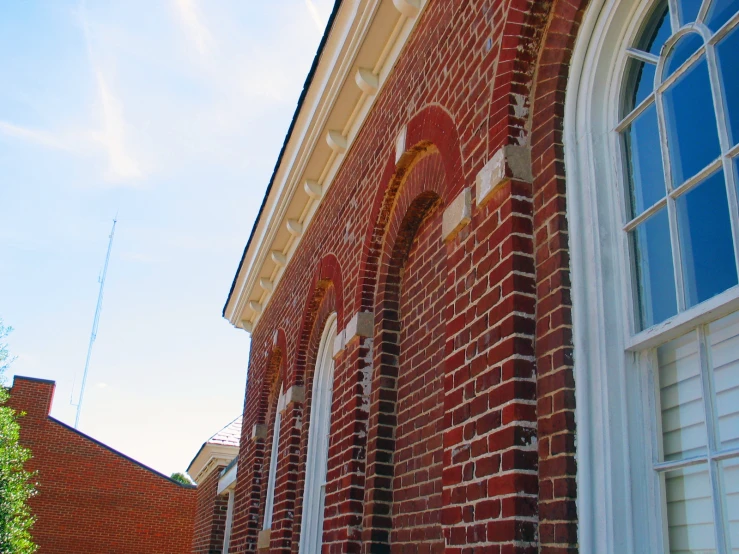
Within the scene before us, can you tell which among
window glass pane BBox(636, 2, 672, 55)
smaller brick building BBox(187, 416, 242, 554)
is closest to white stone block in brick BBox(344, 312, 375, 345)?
window glass pane BBox(636, 2, 672, 55)

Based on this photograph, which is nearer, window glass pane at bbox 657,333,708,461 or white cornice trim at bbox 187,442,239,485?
window glass pane at bbox 657,333,708,461

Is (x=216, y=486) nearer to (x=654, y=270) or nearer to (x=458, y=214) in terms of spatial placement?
(x=458, y=214)

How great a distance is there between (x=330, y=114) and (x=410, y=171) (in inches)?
79.6

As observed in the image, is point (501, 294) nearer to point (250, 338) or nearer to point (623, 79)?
point (623, 79)

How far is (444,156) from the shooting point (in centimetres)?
496

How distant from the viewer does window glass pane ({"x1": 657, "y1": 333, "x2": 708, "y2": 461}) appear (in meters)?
2.73

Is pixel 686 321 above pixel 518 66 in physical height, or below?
below

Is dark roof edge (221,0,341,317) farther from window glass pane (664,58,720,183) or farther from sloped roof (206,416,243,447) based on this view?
sloped roof (206,416,243,447)

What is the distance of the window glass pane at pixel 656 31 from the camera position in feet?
10.6

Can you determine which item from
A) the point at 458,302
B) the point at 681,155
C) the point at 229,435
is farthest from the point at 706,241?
the point at 229,435

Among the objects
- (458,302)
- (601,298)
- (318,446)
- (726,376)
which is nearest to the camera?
(726,376)

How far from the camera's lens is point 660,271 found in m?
3.02

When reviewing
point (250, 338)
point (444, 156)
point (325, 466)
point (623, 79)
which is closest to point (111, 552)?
point (250, 338)

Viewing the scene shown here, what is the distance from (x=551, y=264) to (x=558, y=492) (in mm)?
1058
